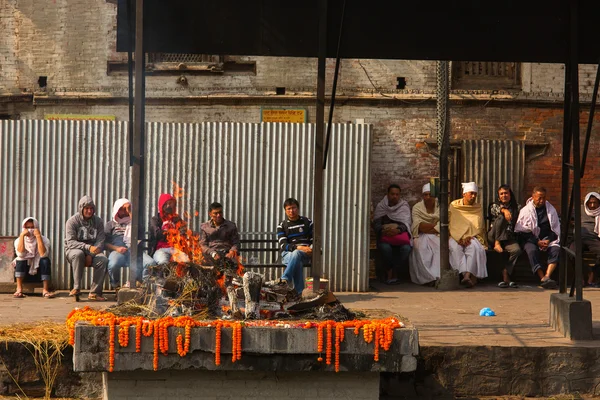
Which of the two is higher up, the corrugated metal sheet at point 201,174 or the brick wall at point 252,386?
the corrugated metal sheet at point 201,174

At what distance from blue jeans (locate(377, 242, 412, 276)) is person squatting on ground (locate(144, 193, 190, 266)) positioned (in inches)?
136

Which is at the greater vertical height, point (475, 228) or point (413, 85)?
Answer: point (413, 85)

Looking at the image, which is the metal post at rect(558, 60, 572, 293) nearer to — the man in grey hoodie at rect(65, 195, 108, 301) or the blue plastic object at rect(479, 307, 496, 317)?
the blue plastic object at rect(479, 307, 496, 317)

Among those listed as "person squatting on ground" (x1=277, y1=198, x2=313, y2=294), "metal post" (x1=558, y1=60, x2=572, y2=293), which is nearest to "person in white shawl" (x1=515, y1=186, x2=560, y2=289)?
"person squatting on ground" (x1=277, y1=198, x2=313, y2=294)

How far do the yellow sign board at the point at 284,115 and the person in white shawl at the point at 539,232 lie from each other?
4529 mm

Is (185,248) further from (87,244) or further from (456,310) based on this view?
(456,310)

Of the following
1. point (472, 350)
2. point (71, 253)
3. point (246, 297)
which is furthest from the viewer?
point (71, 253)

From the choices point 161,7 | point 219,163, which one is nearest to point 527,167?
point 219,163

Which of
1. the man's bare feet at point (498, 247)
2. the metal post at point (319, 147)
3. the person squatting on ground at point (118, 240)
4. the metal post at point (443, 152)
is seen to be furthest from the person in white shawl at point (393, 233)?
the metal post at point (319, 147)

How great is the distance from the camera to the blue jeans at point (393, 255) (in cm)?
1550

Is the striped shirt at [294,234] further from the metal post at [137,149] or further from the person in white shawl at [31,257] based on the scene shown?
the metal post at [137,149]

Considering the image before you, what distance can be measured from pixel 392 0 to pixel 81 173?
6.14 m

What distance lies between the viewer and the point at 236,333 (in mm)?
8070

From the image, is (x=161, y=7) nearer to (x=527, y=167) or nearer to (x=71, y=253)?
(x=71, y=253)
